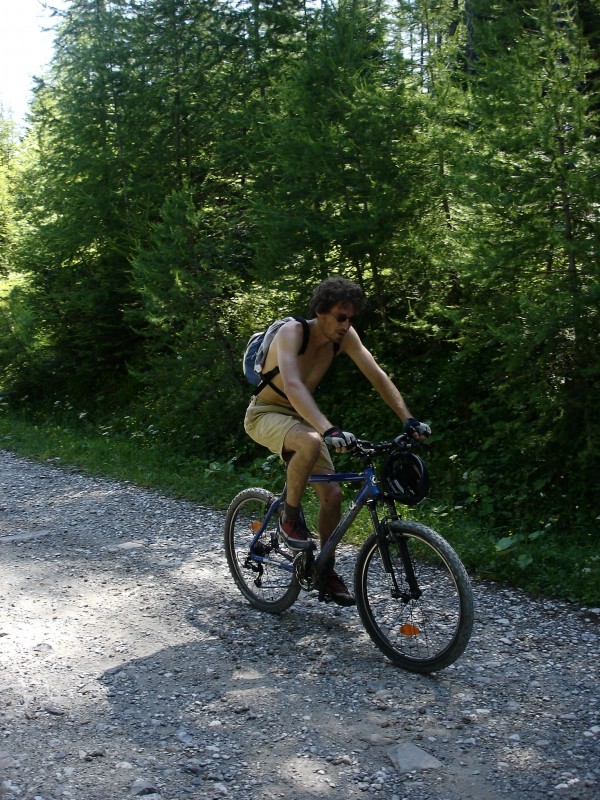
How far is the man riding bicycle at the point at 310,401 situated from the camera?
4840 mm

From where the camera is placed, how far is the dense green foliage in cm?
793

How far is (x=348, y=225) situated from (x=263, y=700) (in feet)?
24.0

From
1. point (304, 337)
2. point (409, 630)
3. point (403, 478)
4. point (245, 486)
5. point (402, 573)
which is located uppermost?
point (304, 337)

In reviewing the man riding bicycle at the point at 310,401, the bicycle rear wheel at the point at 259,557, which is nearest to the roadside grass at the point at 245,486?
the bicycle rear wheel at the point at 259,557

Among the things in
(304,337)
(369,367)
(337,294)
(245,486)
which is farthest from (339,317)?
(245,486)

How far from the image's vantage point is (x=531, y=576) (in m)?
6.07

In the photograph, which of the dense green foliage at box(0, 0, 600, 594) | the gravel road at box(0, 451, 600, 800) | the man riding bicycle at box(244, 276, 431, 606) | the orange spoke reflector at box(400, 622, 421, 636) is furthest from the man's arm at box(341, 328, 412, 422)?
the dense green foliage at box(0, 0, 600, 594)

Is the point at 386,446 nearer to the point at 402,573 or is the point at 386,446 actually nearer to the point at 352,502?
the point at 352,502

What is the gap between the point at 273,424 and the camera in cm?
521

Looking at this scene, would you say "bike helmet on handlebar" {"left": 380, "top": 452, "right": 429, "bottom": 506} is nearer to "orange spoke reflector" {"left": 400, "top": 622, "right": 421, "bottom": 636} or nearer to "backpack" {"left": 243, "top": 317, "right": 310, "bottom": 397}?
"orange spoke reflector" {"left": 400, "top": 622, "right": 421, "bottom": 636}

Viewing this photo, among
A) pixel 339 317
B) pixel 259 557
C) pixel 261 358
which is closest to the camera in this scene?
pixel 339 317

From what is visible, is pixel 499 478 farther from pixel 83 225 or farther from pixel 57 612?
pixel 83 225

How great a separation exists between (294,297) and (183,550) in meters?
5.10

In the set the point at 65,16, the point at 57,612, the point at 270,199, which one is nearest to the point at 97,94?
the point at 65,16
